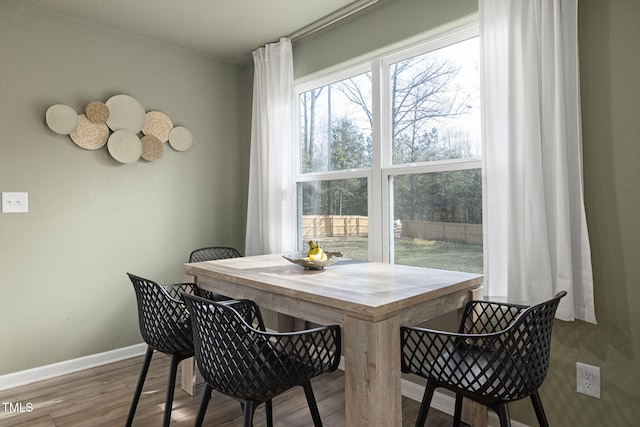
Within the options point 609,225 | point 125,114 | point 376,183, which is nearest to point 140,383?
point 376,183

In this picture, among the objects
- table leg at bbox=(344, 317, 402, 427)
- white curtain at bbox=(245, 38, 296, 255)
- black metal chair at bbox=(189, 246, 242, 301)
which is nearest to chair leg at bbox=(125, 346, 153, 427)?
table leg at bbox=(344, 317, 402, 427)

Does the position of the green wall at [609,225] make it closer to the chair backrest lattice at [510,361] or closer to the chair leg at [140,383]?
the chair backrest lattice at [510,361]

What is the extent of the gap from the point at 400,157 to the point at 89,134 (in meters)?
2.16

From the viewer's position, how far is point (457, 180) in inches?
87.8

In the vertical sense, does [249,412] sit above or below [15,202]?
below

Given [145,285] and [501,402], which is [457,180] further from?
[145,285]

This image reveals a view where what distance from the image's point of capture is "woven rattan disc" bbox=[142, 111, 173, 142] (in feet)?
10.1

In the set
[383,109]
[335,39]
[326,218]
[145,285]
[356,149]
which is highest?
[335,39]

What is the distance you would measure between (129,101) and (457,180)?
2.41m

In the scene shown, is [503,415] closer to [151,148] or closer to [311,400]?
[311,400]

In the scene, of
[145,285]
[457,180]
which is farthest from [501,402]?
[145,285]

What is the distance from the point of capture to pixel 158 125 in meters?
3.15

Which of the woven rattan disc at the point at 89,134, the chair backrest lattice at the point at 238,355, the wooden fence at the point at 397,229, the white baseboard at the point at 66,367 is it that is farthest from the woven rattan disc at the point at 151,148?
the chair backrest lattice at the point at 238,355

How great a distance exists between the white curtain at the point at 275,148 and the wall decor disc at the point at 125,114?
2.95 feet
